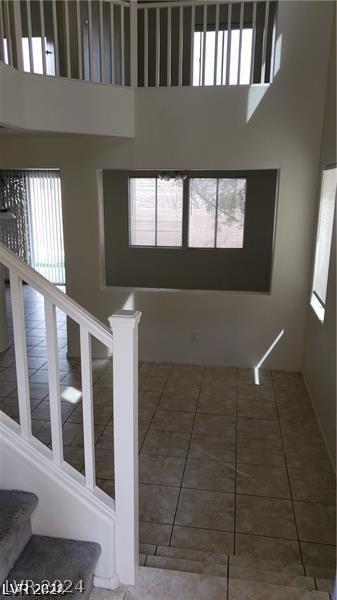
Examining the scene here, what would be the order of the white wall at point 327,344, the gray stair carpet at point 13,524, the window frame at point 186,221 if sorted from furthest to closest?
the window frame at point 186,221
the white wall at point 327,344
the gray stair carpet at point 13,524

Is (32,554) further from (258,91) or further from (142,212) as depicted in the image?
(142,212)

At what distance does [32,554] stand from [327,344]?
2695 mm

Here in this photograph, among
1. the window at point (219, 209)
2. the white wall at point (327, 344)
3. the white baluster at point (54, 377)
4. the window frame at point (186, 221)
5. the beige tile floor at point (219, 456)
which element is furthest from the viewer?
the window at point (219, 209)

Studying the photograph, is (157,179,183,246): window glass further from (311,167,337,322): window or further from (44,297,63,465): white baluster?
(44,297,63,465): white baluster

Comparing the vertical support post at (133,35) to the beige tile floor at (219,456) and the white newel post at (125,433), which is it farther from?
the white newel post at (125,433)

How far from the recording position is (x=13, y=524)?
165 cm

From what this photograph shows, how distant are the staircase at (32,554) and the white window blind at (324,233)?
2.89 meters

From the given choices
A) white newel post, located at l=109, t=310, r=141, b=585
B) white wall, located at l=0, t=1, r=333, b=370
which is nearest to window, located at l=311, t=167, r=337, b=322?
white wall, located at l=0, t=1, r=333, b=370

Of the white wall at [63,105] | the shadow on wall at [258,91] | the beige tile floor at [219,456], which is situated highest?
the shadow on wall at [258,91]

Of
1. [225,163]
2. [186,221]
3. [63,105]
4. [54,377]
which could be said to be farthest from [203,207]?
[54,377]

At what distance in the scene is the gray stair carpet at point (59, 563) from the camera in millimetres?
1638

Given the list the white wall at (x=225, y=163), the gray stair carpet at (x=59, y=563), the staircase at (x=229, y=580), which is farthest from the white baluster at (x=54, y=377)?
the white wall at (x=225, y=163)

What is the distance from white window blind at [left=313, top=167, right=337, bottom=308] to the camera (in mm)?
3707

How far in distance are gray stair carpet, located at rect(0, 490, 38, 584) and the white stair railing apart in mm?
194
